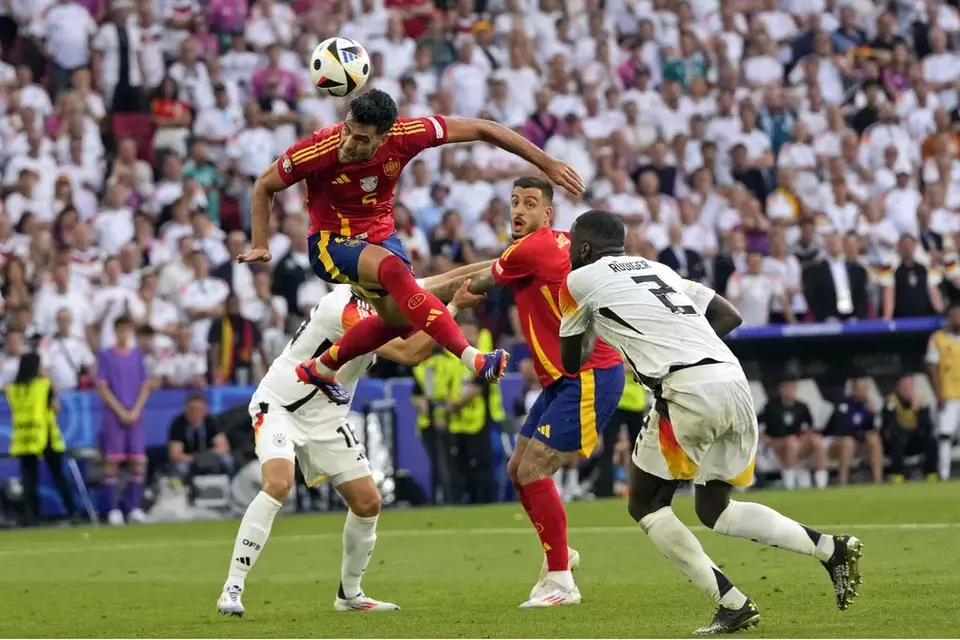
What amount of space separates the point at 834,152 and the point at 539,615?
17406 mm

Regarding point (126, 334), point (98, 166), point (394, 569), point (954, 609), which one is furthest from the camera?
point (98, 166)

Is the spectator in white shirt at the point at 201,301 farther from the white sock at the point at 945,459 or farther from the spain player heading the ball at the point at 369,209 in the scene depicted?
the spain player heading the ball at the point at 369,209

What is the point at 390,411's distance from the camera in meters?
20.9

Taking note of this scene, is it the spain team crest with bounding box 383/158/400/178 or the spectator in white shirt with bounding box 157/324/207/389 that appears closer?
the spain team crest with bounding box 383/158/400/178

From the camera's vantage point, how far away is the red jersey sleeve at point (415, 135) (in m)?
10.4

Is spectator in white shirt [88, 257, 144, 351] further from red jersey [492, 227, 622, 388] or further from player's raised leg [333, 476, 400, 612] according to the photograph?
red jersey [492, 227, 622, 388]

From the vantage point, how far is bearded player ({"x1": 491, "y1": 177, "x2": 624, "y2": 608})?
10.7 metres

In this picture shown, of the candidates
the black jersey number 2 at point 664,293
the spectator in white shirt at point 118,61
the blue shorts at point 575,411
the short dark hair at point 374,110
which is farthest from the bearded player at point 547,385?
the spectator in white shirt at point 118,61

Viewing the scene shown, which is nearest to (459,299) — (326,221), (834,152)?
(326,221)

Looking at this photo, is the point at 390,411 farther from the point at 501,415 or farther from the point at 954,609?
the point at 954,609

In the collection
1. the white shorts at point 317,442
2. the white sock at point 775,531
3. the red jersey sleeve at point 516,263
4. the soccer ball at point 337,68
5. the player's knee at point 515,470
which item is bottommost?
the white sock at point 775,531

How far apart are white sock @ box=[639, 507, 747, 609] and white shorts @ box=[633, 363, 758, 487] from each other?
0.24 m

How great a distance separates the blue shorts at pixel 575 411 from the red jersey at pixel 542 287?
0.23 ft

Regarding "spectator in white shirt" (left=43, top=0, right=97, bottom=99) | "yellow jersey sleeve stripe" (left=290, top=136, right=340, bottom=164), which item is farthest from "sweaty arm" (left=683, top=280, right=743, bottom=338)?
"spectator in white shirt" (left=43, top=0, right=97, bottom=99)
